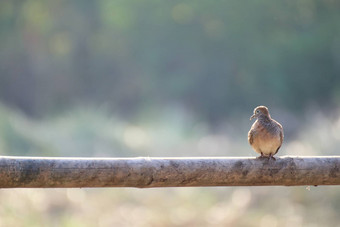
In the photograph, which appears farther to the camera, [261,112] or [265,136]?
[261,112]

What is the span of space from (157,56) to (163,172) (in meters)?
14.2

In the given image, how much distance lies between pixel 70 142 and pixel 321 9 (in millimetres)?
7097

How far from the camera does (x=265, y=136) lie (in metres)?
3.44

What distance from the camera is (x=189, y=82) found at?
16.4 metres

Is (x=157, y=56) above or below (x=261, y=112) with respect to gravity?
above

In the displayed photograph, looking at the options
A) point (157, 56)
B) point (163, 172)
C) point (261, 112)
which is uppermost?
point (157, 56)

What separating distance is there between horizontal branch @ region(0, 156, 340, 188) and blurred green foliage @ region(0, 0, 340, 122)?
11934mm

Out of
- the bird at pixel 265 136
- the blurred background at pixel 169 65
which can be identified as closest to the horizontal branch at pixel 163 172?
the bird at pixel 265 136

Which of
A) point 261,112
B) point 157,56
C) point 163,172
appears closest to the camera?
point 163,172

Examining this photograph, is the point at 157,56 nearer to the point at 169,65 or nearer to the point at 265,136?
the point at 169,65

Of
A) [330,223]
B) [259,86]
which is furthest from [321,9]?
[330,223]

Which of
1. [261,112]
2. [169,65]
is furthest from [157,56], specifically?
[261,112]

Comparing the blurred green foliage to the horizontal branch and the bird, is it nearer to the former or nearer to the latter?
the bird

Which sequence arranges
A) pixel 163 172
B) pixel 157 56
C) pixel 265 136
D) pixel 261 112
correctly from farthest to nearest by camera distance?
pixel 157 56
pixel 261 112
pixel 265 136
pixel 163 172
